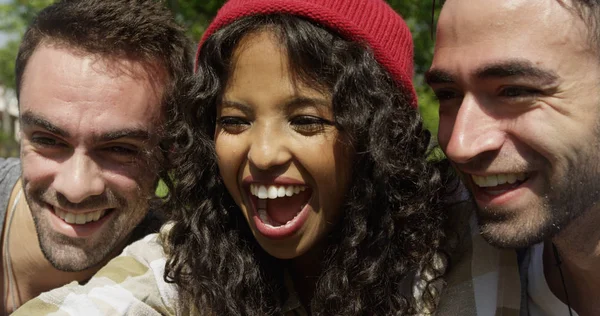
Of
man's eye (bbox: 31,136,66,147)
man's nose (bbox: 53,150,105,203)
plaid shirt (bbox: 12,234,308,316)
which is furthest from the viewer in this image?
man's eye (bbox: 31,136,66,147)

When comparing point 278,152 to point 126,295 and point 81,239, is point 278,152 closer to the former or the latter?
point 126,295

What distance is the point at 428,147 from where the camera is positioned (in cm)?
296

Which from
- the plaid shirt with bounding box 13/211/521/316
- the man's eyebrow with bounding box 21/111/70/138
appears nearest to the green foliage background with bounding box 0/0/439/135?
the man's eyebrow with bounding box 21/111/70/138

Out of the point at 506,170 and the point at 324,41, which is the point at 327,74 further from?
the point at 506,170

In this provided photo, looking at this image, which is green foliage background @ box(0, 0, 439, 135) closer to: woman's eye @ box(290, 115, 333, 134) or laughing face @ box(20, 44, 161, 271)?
laughing face @ box(20, 44, 161, 271)

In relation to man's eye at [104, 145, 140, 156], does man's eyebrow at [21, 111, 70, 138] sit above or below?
above

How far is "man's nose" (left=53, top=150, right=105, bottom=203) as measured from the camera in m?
3.17

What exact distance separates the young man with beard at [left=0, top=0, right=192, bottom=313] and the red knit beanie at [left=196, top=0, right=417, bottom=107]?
0.66 metres

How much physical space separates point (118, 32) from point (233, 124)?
1.01 metres

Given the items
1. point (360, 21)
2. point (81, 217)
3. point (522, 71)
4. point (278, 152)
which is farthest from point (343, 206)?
point (81, 217)

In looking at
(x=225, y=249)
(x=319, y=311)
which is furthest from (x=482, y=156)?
(x=225, y=249)

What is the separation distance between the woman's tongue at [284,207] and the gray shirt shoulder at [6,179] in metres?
1.90

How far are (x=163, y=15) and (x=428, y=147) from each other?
1454mm

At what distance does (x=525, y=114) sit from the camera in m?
2.50
